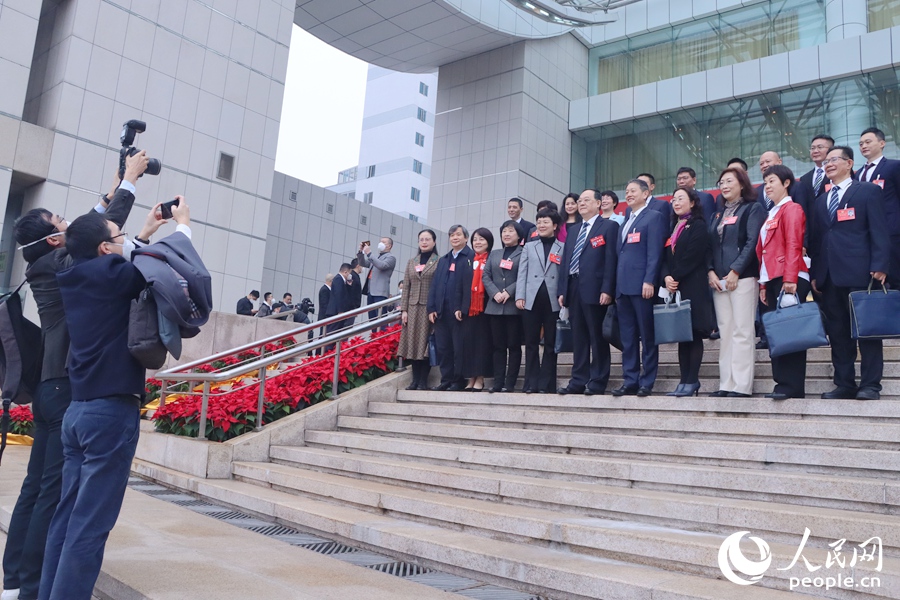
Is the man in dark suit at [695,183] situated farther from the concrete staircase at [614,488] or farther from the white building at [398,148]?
the white building at [398,148]

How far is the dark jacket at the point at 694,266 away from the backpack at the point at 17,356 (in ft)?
15.7

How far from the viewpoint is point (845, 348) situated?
5.29 metres

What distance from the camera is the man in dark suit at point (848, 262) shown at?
5133 mm

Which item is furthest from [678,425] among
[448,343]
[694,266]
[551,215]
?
[448,343]

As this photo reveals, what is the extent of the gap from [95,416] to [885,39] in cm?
1878

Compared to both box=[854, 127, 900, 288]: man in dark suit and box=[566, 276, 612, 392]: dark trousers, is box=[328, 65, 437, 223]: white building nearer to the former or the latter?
box=[566, 276, 612, 392]: dark trousers

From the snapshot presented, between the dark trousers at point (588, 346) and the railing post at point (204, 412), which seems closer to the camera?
the dark trousers at point (588, 346)

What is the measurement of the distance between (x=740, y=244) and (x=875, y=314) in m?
1.21

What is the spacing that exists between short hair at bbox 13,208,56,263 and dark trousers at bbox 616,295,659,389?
179 inches

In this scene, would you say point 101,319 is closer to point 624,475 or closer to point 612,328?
point 624,475

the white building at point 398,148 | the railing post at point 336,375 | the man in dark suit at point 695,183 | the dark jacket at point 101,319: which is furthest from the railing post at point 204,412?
the white building at point 398,148

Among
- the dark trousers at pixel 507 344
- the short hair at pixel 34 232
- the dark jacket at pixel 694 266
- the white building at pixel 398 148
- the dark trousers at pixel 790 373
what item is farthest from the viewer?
the white building at pixel 398 148

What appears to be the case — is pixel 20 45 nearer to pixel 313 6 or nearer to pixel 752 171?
pixel 313 6

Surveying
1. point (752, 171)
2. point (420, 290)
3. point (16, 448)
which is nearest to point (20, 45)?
point (16, 448)
